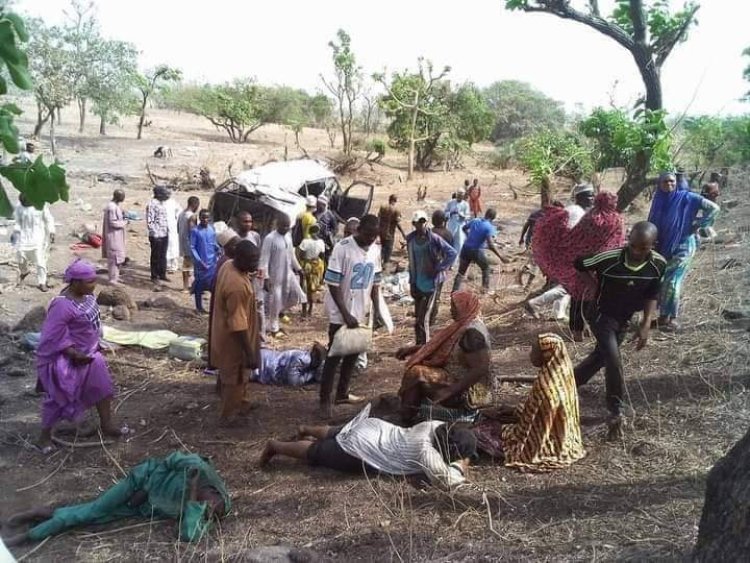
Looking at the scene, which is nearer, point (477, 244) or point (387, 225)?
point (477, 244)

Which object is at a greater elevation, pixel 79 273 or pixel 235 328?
pixel 79 273

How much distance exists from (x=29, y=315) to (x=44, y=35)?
60.4 ft

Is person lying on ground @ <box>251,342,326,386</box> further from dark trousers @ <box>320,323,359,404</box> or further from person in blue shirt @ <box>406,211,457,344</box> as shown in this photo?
person in blue shirt @ <box>406,211,457,344</box>

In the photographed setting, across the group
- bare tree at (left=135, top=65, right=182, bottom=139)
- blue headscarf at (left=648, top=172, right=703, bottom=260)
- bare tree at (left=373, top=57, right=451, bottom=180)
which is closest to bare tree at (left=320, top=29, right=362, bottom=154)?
bare tree at (left=373, top=57, right=451, bottom=180)

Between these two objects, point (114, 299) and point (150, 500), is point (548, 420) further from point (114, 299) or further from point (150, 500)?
point (114, 299)

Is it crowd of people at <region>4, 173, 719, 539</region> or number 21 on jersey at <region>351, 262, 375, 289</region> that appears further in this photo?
number 21 on jersey at <region>351, 262, 375, 289</region>

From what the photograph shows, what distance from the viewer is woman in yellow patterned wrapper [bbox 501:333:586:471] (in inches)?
157

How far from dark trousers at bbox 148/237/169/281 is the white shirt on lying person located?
6.83m

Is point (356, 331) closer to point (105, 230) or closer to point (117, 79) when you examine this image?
point (105, 230)

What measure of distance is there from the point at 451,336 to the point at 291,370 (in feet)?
7.26

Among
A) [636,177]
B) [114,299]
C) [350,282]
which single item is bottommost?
[114,299]

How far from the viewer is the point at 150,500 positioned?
362 centimetres

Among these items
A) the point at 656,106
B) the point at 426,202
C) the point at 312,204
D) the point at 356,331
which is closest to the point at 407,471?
the point at 356,331

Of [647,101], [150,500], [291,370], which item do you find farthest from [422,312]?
[150,500]
